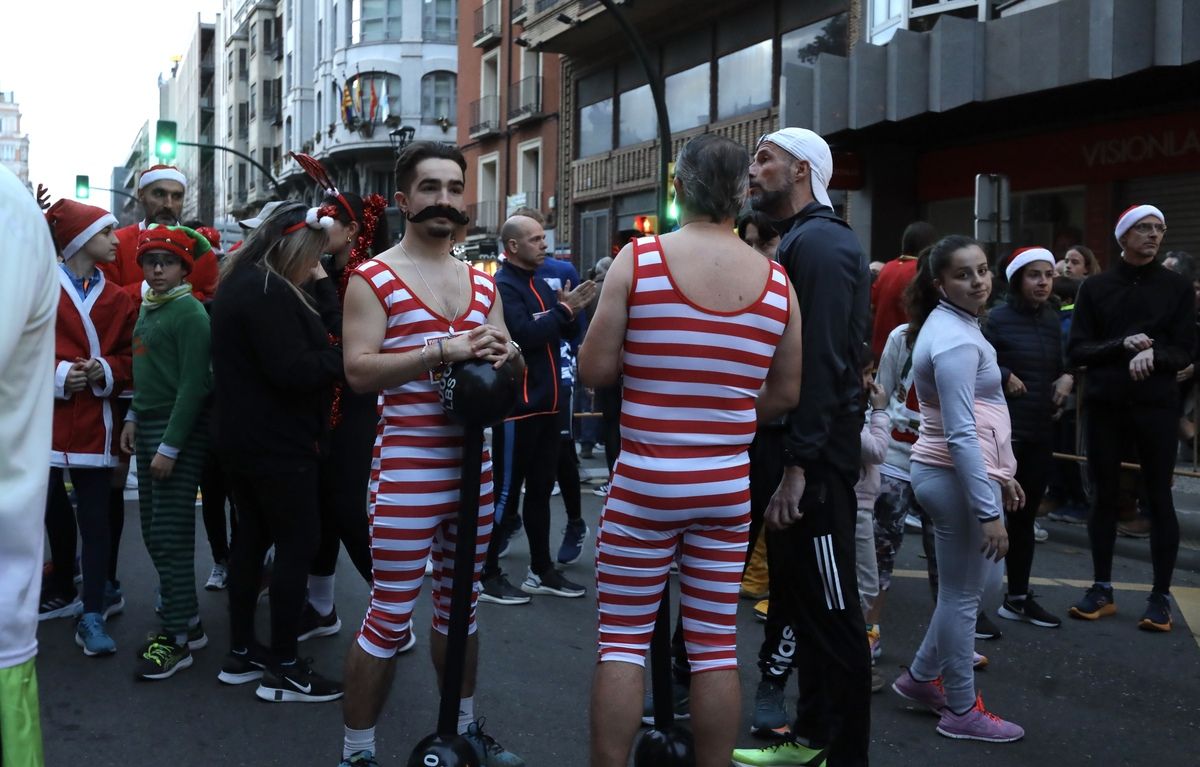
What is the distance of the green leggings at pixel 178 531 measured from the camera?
16.3 feet

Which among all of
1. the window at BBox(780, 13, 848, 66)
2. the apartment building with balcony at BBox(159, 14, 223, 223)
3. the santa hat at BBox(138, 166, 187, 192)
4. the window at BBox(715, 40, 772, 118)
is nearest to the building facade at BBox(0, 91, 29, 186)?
the apartment building with balcony at BBox(159, 14, 223, 223)

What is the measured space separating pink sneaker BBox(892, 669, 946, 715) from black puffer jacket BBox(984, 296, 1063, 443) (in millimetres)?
1712

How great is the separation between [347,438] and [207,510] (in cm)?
140

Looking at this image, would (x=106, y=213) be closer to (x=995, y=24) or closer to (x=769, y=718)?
(x=769, y=718)

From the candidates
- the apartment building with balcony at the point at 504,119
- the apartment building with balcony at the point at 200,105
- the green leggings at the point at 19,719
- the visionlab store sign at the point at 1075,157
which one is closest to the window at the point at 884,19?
the visionlab store sign at the point at 1075,157

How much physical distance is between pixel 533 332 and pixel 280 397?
1.60m

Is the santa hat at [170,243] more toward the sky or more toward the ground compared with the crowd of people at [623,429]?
more toward the sky

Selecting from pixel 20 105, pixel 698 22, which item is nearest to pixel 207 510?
pixel 698 22

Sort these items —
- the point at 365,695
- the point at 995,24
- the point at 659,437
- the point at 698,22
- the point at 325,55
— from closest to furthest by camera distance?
the point at 659,437 < the point at 365,695 < the point at 995,24 < the point at 698,22 < the point at 325,55

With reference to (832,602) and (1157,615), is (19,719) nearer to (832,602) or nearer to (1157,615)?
(832,602)

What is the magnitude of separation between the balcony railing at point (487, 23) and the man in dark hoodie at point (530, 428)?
2683 centimetres

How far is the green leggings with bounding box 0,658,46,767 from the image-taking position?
158cm

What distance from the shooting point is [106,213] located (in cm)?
522

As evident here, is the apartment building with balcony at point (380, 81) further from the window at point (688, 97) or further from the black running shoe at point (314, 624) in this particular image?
the black running shoe at point (314, 624)
